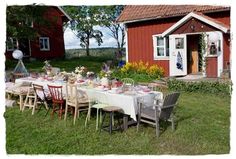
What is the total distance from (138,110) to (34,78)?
4.48m

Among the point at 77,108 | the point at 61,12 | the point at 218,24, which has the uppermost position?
the point at 61,12

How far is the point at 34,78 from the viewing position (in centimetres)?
979

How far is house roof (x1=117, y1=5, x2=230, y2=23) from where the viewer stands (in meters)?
12.9

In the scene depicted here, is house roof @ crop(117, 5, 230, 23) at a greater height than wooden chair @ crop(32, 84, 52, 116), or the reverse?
house roof @ crop(117, 5, 230, 23)

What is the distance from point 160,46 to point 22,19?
8.44 meters

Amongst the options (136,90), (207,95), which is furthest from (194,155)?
(207,95)

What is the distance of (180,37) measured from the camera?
13.2 m

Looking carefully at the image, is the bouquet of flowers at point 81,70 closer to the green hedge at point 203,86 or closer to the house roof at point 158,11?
the green hedge at point 203,86

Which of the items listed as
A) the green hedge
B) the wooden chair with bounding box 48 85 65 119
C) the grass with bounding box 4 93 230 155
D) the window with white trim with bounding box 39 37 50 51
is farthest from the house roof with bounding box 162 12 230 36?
the window with white trim with bounding box 39 37 50 51

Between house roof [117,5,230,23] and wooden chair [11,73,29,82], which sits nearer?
wooden chair [11,73,29,82]

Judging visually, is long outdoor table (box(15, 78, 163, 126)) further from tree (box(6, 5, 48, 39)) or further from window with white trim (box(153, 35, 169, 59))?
tree (box(6, 5, 48, 39))

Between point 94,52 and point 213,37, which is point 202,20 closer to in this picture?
point 213,37

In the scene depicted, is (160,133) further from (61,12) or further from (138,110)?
(61,12)

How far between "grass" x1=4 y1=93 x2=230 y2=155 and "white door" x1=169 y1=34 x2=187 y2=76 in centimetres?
576
